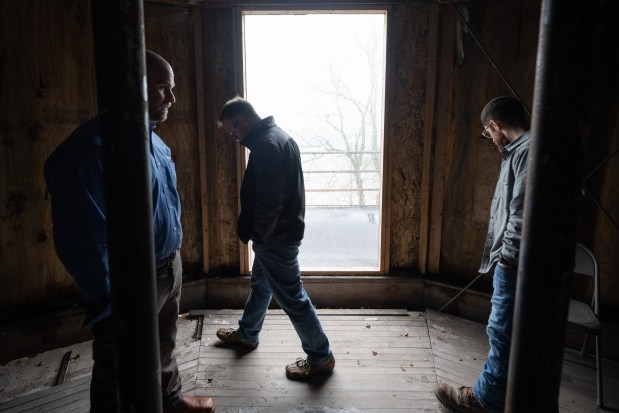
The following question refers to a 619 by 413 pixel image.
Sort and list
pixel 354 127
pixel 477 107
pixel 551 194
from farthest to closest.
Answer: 1. pixel 354 127
2. pixel 477 107
3. pixel 551 194

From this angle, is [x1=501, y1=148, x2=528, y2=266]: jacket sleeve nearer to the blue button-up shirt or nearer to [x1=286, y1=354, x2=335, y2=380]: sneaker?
[x1=286, y1=354, x2=335, y2=380]: sneaker

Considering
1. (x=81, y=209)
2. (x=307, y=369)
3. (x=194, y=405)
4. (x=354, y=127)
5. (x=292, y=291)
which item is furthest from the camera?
(x=354, y=127)

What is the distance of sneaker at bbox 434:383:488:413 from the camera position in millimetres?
2510

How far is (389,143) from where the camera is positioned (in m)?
3.85

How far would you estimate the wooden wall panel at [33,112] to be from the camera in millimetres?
2953

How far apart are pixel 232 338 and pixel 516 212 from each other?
7.65ft

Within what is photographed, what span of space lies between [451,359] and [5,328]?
3.37m

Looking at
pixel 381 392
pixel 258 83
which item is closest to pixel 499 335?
pixel 381 392

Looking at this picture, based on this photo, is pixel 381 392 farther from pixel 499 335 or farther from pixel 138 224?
pixel 138 224

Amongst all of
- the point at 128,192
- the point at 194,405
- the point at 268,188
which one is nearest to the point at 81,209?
the point at 128,192

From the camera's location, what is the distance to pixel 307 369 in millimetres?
2906

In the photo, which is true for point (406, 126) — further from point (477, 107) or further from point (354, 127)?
point (354, 127)

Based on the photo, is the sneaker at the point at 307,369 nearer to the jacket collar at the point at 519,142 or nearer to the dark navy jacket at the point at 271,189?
the dark navy jacket at the point at 271,189

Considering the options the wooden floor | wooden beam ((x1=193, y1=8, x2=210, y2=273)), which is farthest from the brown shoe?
wooden beam ((x1=193, y1=8, x2=210, y2=273))
